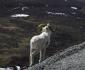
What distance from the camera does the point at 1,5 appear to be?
28750 millimetres

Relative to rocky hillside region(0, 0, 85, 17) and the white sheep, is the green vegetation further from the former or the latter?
the white sheep

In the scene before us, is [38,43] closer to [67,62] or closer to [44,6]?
[67,62]

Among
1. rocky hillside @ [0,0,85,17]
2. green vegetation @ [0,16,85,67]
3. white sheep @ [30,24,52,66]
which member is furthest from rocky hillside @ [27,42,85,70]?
rocky hillside @ [0,0,85,17]

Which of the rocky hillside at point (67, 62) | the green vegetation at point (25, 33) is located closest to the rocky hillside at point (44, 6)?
the green vegetation at point (25, 33)

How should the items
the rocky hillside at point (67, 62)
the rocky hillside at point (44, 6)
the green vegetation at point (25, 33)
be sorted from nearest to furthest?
1. the rocky hillside at point (67, 62)
2. the green vegetation at point (25, 33)
3. the rocky hillside at point (44, 6)

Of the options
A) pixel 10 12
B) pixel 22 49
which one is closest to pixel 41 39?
pixel 22 49

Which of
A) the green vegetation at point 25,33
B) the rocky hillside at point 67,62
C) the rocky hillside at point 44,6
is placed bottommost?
the green vegetation at point 25,33

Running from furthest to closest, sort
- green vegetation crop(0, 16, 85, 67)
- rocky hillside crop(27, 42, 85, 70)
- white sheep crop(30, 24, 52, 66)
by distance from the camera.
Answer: green vegetation crop(0, 16, 85, 67)
white sheep crop(30, 24, 52, 66)
rocky hillside crop(27, 42, 85, 70)

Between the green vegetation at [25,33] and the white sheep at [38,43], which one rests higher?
the white sheep at [38,43]

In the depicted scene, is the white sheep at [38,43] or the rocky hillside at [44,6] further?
the rocky hillside at [44,6]

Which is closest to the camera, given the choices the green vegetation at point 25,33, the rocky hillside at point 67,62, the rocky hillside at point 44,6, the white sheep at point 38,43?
the rocky hillside at point 67,62

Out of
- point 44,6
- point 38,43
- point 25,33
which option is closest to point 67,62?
point 38,43

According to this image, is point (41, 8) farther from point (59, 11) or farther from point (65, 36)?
point (65, 36)

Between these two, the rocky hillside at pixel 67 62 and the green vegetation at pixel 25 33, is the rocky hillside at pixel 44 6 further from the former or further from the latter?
the rocky hillside at pixel 67 62
